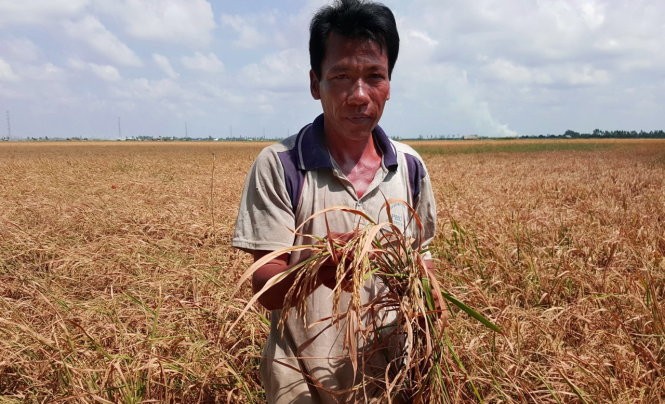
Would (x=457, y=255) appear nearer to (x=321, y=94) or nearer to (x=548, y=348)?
(x=548, y=348)

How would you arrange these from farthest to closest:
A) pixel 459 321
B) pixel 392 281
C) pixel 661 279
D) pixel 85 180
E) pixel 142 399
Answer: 1. pixel 85 180
2. pixel 661 279
3. pixel 459 321
4. pixel 142 399
5. pixel 392 281

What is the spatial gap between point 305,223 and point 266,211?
0.47 ft

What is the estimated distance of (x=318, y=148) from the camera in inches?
62.8

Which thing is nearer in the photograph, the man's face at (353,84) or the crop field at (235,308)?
the man's face at (353,84)

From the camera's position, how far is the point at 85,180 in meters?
10.8

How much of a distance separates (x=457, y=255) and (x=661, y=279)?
4.08 ft

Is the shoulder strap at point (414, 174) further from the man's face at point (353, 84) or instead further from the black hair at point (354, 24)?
the black hair at point (354, 24)

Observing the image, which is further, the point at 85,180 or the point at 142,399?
the point at 85,180

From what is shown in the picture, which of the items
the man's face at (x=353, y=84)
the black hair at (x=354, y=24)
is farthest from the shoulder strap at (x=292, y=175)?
the black hair at (x=354, y=24)

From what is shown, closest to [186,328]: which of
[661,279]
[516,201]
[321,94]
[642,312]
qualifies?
[321,94]

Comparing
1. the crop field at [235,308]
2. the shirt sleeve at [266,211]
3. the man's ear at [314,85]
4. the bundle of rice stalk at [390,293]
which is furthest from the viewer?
the crop field at [235,308]

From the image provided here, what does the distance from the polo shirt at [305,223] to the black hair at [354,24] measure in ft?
0.86

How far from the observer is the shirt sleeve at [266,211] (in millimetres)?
1503

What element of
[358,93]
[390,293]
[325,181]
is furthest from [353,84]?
[390,293]
